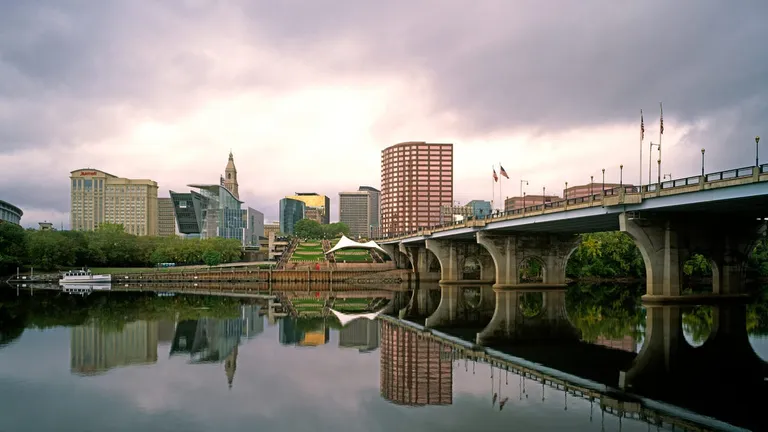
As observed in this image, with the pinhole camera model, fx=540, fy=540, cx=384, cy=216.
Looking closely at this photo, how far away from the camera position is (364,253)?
124 m

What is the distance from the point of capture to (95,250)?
11512 centimetres

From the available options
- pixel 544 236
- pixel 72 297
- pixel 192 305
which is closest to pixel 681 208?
pixel 544 236

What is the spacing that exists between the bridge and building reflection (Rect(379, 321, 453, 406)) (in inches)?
959

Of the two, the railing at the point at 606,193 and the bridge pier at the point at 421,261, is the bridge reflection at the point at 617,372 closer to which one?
the railing at the point at 606,193

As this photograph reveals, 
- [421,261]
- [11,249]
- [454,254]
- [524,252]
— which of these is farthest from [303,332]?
[11,249]

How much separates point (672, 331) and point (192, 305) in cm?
4722

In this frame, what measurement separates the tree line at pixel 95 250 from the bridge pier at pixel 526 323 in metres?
86.9

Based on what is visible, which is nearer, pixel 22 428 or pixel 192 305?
pixel 22 428

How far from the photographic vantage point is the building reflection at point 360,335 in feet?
110

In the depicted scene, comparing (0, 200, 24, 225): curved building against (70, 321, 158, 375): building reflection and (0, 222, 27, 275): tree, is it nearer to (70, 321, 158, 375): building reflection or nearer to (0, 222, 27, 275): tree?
(0, 222, 27, 275): tree

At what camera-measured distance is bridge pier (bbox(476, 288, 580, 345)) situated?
3441 cm

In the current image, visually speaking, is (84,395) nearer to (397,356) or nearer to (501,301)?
(397,356)

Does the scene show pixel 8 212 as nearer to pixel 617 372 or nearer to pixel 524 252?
pixel 524 252

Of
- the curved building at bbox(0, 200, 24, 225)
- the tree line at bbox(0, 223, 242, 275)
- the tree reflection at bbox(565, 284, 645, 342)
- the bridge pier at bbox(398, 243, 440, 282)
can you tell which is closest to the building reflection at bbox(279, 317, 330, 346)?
the tree reflection at bbox(565, 284, 645, 342)
